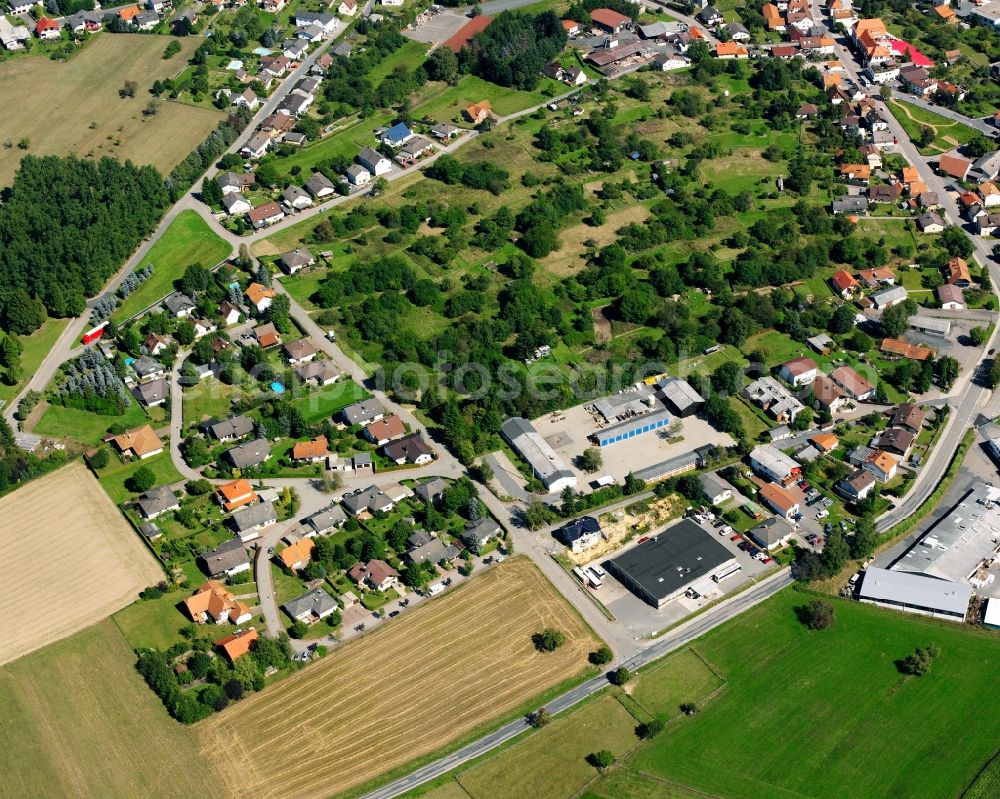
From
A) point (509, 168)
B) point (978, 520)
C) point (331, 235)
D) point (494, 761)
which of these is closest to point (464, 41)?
point (509, 168)

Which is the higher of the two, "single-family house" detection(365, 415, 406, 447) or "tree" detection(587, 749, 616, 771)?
"single-family house" detection(365, 415, 406, 447)

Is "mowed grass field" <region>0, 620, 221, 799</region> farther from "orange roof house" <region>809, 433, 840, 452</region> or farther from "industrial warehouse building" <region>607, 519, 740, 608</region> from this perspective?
"orange roof house" <region>809, 433, 840, 452</region>

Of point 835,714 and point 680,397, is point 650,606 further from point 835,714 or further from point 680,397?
point 680,397

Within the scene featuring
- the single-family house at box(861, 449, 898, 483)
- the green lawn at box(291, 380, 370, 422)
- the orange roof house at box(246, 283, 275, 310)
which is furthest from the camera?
the orange roof house at box(246, 283, 275, 310)

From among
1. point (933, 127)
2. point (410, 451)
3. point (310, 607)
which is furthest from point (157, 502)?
point (933, 127)

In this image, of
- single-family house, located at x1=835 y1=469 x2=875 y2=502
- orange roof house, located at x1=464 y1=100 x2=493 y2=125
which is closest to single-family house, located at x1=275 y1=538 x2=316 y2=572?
single-family house, located at x1=835 y1=469 x2=875 y2=502

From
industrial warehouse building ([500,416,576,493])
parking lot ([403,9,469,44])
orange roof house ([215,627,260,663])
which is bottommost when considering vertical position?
industrial warehouse building ([500,416,576,493])
